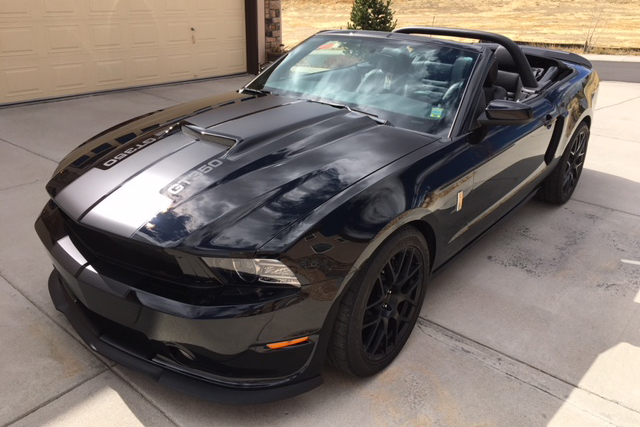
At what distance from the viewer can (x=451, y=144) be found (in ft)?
9.75

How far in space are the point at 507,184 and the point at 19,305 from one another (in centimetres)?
299

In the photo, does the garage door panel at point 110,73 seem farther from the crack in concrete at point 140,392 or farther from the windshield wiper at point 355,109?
the crack in concrete at point 140,392

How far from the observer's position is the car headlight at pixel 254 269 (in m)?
2.09

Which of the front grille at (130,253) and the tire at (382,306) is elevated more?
the front grille at (130,253)

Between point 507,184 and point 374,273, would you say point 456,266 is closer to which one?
point 507,184

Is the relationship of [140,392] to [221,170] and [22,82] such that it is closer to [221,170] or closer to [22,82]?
[221,170]

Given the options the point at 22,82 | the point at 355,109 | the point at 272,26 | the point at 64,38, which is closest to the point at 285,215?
the point at 355,109

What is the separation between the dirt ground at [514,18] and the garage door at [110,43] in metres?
7.77

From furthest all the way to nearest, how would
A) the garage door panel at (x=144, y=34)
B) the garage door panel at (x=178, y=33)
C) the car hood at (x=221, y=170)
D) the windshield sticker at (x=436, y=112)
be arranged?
the garage door panel at (x=178, y=33) → the garage door panel at (x=144, y=34) → the windshield sticker at (x=436, y=112) → the car hood at (x=221, y=170)

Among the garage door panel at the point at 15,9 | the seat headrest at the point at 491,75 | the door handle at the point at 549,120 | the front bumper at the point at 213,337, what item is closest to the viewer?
the front bumper at the point at 213,337

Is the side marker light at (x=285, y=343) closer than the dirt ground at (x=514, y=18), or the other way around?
the side marker light at (x=285, y=343)

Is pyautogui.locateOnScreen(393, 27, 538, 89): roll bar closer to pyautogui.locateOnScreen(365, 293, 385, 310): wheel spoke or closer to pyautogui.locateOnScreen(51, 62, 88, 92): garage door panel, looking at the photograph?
pyautogui.locateOnScreen(365, 293, 385, 310): wheel spoke

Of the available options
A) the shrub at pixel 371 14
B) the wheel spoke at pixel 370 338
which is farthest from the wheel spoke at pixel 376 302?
the shrub at pixel 371 14

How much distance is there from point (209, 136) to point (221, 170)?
390 mm
